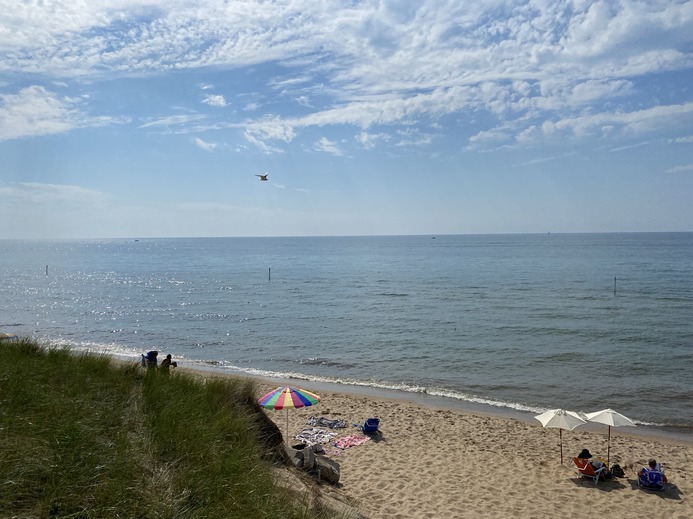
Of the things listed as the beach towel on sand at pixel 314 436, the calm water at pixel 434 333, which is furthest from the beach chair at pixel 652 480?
the beach towel on sand at pixel 314 436

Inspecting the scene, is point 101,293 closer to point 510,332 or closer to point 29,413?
point 510,332

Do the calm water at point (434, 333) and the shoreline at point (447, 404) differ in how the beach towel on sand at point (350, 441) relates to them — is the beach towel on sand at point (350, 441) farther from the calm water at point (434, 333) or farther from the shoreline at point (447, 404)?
the calm water at point (434, 333)

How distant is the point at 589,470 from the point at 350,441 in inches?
251

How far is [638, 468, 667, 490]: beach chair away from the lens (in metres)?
11.6

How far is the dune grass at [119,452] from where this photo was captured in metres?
4.30

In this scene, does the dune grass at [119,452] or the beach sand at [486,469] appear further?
the beach sand at [486,469]

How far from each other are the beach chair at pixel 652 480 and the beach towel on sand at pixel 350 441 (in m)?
7.16

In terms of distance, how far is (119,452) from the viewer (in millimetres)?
5145

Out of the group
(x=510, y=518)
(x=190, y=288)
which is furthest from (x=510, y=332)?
(x=190, y=288)

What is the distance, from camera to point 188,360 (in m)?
26.7

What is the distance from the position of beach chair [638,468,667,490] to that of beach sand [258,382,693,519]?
17 cm

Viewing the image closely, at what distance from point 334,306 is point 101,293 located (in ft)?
99.7

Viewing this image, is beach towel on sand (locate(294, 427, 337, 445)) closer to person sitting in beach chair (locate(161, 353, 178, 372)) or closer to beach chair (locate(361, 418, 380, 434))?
beach chair (locate(361, 418, 380, 434))

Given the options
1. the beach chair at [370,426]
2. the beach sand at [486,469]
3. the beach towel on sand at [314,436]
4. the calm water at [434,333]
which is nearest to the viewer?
the beach sand at [486,469]
